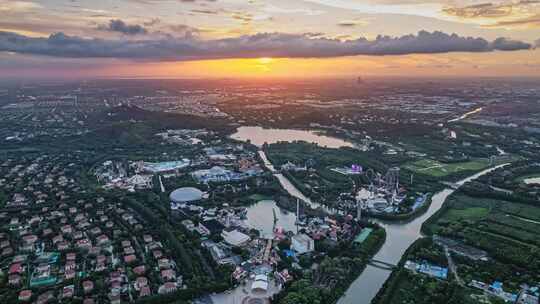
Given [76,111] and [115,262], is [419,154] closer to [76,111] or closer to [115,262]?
[115,262]

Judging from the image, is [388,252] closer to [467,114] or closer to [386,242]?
[386,242]

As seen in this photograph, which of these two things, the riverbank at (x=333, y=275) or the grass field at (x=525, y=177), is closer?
the riverbank at (x=333, y=275)

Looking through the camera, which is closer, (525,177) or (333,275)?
(333,275)

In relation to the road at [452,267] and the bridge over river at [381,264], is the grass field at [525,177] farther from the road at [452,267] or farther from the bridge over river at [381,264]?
the bridge over river at [381,264]

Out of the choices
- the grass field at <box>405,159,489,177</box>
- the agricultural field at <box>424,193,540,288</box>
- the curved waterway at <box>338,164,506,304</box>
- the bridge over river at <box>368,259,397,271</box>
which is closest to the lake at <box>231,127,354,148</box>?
the grass field at <box>405,159,489,177</box>

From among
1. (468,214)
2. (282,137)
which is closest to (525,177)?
(468,214)

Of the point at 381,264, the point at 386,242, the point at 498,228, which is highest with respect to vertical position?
the point at 498,228

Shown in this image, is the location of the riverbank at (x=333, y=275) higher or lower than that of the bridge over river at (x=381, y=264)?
higher

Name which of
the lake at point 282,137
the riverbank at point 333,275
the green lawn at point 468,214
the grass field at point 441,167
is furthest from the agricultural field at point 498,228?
the lake at point 282,137

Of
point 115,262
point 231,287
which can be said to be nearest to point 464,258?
point 231,287
